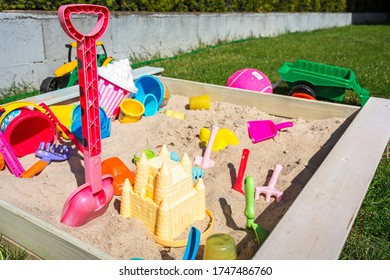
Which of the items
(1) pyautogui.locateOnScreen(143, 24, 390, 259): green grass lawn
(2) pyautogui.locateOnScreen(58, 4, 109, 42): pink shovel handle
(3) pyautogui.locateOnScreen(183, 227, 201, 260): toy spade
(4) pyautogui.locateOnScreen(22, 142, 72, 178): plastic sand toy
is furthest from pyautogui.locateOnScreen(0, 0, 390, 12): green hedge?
(3) pyautogui.locateOnScreen(183, 227, 201, 260): toy spade

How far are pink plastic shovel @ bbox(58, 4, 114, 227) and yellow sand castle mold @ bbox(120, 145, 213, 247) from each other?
11 cm

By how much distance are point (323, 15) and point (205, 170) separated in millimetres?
10127

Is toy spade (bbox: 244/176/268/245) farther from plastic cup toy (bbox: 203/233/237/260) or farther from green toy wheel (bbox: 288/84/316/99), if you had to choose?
green toy wheel (bbox: 288/84/316/99)

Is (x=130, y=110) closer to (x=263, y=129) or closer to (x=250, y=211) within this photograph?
(x=263, y=129)

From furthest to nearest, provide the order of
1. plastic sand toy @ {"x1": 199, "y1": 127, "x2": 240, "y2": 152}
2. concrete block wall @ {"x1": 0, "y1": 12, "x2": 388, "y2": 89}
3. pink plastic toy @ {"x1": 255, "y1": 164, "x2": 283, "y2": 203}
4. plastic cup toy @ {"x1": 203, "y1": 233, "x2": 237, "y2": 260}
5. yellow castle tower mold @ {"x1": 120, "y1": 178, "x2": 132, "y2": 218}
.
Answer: concrete block wall @ {"x1": 0, "y1": 12, "x2": 388, "y2": 89}, plastic sand toy @ {"x1": 199, "y1": 127, "x2": 240, "y2": 152}, pink plastic toy @ {"x1": 255, "y1": 164, "x2": 283, "y2": 203}, yellow castle tower mold @ {"x1": 120, "y1": 178, "x2": 132, "y2": 218}, plastic cup toy @ {"x1": 203, "y1": 233, "x2": 237, "y2": 260}

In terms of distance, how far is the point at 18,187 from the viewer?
164 centimetres

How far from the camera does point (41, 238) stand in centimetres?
127

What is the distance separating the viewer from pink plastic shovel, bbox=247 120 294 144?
2257 millimetres

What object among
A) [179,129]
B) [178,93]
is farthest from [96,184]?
[178,93]

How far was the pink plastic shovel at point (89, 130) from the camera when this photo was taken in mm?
1287

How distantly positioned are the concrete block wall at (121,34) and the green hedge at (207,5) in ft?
0.62

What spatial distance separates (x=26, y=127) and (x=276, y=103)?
155 centimetres

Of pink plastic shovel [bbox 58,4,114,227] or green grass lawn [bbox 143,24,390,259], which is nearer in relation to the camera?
pink plastic shovel [bbox 58,4,114,227]
